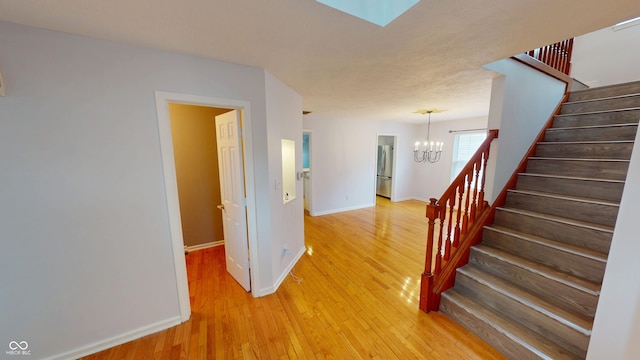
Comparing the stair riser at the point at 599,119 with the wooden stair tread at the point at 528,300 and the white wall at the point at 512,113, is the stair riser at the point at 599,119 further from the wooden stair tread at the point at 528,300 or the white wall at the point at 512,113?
the wooden stair tread at the point at 528,300

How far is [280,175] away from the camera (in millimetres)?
2377

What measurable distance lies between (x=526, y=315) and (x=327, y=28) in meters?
2.49

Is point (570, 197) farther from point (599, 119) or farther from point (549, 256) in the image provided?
point (599, 119)

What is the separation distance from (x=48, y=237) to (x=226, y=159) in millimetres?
1314

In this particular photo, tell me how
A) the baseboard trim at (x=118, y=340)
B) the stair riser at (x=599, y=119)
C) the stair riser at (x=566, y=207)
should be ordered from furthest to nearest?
the stair riser at (x=599, y=119) → the stair riser at (x=566, y=207) → the baseboard trim at (x=118, y=340)

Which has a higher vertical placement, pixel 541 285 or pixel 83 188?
pixel 83 188

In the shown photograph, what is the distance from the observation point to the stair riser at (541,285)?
1463 millimetres

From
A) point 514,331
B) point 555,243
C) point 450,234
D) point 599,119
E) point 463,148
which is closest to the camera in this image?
point 514,331

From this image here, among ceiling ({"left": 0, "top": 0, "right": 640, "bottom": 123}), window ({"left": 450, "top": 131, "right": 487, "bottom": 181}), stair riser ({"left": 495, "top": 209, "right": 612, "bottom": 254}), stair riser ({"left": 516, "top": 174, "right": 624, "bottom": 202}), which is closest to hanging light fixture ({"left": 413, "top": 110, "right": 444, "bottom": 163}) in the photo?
window ({"left": 450, "top": 131, "right": 487, "bottom": 181})

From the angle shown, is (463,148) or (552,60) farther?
(463,148)

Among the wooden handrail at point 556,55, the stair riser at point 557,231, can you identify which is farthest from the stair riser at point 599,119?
the stair riser at point 557,231

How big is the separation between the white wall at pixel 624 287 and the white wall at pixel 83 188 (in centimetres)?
237

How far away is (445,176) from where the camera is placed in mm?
5676

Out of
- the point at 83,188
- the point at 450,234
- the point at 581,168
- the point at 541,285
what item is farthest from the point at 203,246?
the point at 581,168
